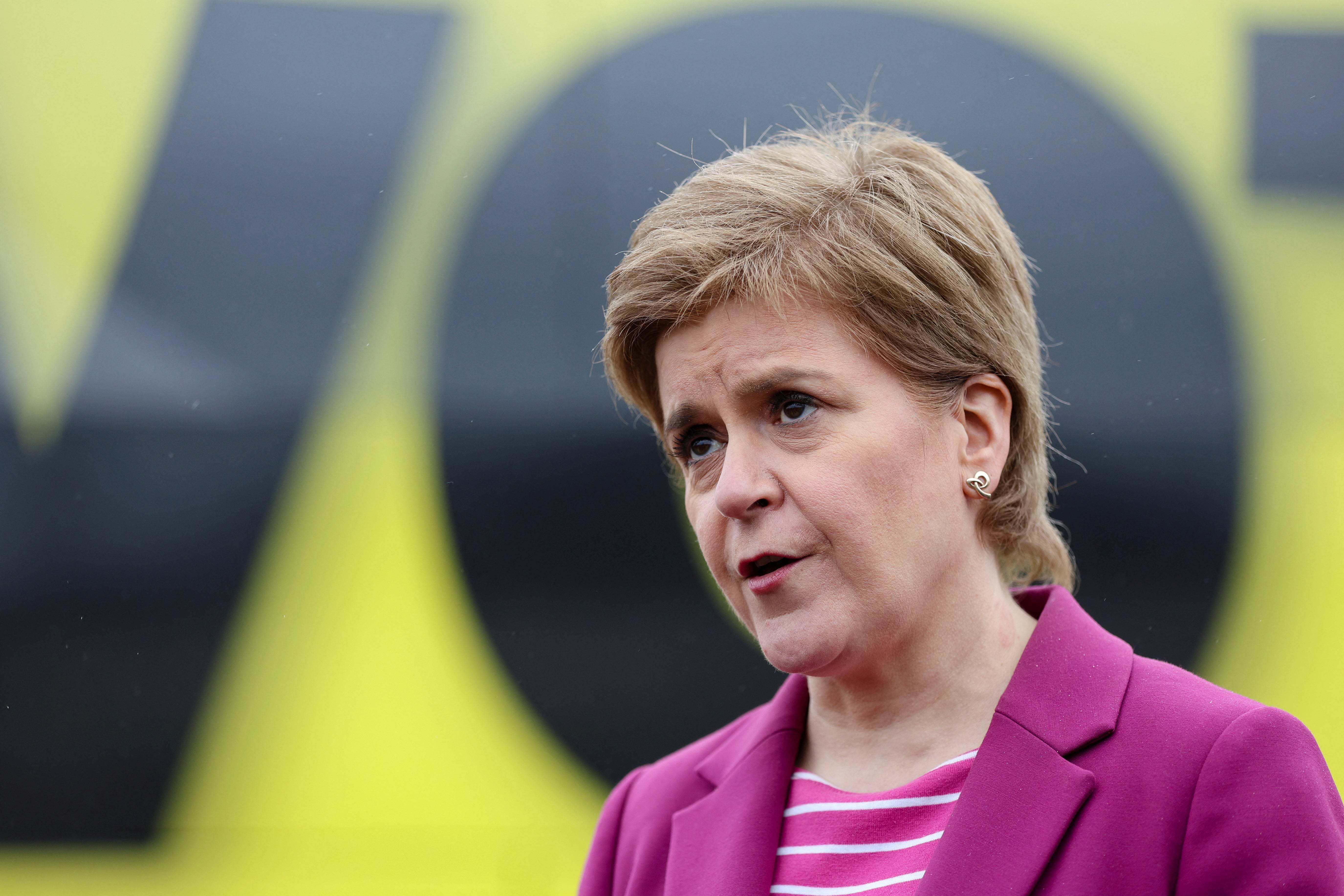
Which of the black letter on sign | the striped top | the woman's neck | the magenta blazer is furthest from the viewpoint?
the black letter on sign

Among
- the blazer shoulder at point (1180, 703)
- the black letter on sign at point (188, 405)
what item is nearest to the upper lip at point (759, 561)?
the blazer shoulder at point (1180, 703)

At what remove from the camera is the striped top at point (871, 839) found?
1260mm

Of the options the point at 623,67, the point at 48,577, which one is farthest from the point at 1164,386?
the point at 48,577

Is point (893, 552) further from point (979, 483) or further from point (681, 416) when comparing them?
point (681, 416)

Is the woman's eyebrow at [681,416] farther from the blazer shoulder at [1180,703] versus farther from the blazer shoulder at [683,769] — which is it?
the blazer shoulder at [1180,703]

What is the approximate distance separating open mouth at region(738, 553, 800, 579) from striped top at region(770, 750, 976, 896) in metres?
0.31

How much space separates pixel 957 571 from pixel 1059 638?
0.15 m

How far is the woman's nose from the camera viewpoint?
1307 millimetres

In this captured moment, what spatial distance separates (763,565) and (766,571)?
1 cm

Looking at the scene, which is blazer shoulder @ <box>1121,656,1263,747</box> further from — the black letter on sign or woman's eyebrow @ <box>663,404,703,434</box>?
the black letter on sign

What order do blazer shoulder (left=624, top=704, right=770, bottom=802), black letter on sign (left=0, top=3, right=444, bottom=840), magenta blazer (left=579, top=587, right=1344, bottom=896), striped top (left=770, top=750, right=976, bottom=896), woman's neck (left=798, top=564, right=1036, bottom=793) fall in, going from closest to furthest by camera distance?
magenta blazer (left=579, top=587, right=1344, bottom=896) → striped top (left=770, top=750, right=976, bottom=896) → woman's neck (left=798, top=564, right=1036, bottom=793) → blazer shoulder (left=624, top=704, right=770, bottom=802) → black letter on sign (left=0, top=3, right=444, bottom=840)

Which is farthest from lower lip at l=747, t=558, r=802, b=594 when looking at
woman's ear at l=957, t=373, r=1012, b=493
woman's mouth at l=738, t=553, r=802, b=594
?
woman's ear at l=957, t=373, r=1012, b=493

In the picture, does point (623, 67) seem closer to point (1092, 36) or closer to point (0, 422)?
point (1092, 36)

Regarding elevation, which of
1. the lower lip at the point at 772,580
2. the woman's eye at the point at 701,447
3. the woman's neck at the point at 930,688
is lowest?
the woman's neck at the point at 930,688
